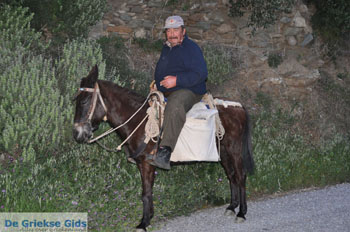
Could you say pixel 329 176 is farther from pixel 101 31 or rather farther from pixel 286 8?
pixel 101 31

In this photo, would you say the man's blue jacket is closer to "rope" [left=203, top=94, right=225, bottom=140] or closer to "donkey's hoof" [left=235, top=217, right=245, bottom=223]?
"rope" [left=203, top=94, right=225, bottom=140]

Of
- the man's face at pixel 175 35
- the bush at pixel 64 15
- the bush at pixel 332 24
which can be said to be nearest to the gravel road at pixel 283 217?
the man's face at pixel 175 35

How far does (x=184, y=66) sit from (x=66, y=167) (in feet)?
8.80

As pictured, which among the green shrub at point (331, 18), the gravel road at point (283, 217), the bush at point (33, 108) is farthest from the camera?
the green shrub at point (331, 18)

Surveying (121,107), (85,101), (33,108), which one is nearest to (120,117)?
(121,107)

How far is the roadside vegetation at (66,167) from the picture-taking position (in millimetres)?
6789

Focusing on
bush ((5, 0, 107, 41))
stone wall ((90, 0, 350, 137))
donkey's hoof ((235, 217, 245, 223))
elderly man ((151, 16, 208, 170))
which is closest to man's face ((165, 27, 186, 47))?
elderly man ((151, 16, 208, 170))

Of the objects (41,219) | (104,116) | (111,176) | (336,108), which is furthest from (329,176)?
(41,219)

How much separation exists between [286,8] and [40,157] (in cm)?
1019

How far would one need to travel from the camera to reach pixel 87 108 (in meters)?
6.56

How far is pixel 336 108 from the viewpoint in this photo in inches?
576

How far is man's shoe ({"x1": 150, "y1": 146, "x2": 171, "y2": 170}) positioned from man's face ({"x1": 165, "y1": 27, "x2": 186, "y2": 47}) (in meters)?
1.70

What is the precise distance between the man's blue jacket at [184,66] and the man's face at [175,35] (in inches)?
2.7

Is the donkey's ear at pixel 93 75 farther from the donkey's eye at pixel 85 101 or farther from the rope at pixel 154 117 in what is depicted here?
the rope at pixel 154 117
